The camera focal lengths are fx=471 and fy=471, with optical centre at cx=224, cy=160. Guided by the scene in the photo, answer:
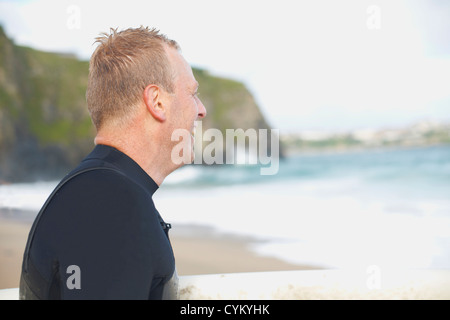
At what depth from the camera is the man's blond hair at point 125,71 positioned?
0.99 m

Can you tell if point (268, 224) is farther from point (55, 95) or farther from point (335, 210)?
point (55, 95)

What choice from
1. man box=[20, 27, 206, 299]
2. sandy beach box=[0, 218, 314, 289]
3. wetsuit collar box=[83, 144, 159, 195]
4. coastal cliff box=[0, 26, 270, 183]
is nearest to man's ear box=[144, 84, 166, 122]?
man box=[20, 27, 206, 299]

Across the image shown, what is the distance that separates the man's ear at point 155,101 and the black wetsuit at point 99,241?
0.52ft

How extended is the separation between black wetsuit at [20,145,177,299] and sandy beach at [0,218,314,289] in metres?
5.88

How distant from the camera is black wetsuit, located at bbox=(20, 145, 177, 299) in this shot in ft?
2.65

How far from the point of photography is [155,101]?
1.01 m

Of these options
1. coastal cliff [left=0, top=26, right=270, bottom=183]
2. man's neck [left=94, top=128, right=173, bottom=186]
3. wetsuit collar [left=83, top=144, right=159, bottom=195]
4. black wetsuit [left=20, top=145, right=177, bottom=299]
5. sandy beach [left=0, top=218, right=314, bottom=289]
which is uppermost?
coastal cliff [left=0, top=26, right=270, bottom=183]

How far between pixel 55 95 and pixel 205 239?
31.5m

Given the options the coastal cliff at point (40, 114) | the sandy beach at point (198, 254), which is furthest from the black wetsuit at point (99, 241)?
the coastal cliff at point (40, 114)

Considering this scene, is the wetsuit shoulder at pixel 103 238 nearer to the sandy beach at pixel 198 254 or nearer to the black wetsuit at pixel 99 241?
the black wetsuit at pixel 99 241

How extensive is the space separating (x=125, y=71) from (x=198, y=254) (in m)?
7.08

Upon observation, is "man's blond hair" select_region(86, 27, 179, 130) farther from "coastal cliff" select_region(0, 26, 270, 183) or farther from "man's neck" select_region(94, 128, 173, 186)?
"coastal cliff" select_region(0, 26, 270, 183)

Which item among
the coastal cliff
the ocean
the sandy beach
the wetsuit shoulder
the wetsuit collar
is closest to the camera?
the wetsuit shoulder
